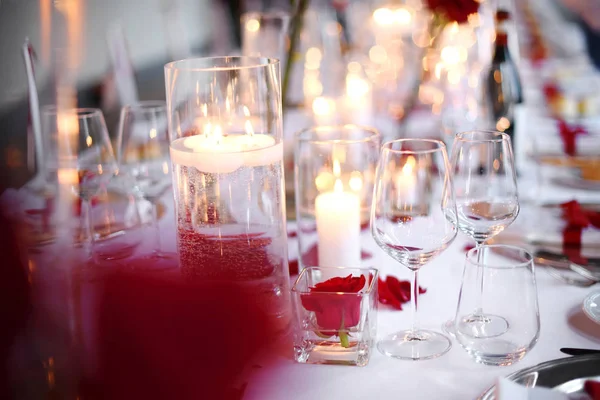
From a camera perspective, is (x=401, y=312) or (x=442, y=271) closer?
(x=401, y=312)

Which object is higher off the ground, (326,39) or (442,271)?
(326,39)

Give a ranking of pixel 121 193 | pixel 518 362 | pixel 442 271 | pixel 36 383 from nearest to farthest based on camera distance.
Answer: pixel 36 383 → pixel 518 362 → pixel 442 271 → pixel 121 193

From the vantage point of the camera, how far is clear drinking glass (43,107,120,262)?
1.17m

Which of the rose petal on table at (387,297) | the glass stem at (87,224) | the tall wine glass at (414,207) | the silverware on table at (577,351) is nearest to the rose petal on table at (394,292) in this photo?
the rose petal on table at (387,297)

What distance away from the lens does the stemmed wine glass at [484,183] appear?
98 cm

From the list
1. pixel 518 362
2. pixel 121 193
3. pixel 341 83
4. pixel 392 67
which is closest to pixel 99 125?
pixel 121 193

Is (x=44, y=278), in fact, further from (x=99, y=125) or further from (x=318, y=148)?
(x=318, y=148)

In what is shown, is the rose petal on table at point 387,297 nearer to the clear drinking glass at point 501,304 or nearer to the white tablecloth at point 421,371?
the white tablecloth at point 421,371

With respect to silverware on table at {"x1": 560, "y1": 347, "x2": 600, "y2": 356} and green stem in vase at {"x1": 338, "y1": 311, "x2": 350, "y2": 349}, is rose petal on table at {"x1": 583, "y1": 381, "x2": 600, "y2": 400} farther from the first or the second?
green stem in vase at {"x1": 338, "y1": 311, "x2": 350, "y2": 349}

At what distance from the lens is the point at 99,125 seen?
3.91ft

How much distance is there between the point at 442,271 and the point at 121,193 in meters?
0.65

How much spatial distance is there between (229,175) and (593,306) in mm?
528

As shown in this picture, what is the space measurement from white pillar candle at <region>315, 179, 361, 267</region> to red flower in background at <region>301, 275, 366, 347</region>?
0.25m

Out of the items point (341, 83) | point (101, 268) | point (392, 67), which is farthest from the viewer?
point (392, 67)
